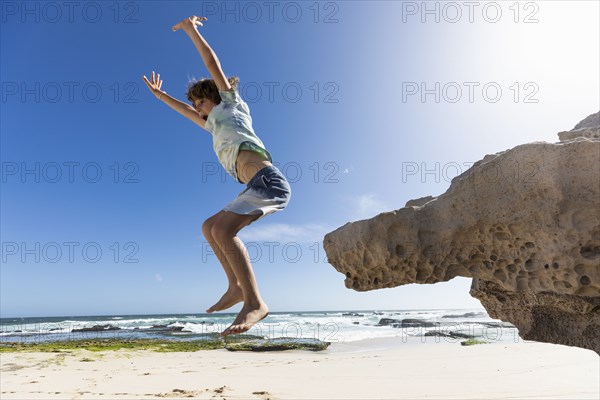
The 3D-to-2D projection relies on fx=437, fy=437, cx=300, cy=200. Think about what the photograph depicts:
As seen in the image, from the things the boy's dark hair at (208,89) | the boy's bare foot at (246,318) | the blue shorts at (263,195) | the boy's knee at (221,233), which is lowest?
the boy's bare foot at (246,318)

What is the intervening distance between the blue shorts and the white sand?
7.23 metres

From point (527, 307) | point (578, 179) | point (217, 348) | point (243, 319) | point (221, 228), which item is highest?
point (578, 179)

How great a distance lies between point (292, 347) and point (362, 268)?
14269 millimetres

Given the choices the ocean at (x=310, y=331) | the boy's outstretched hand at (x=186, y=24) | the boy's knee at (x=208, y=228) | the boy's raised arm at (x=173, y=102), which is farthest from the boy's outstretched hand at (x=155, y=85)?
the ocean at (x=310, y=331)

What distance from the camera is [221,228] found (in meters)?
2.56

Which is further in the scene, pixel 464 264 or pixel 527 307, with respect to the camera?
pixel 527 307

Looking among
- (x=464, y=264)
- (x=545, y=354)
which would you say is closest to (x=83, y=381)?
(x=464, y=264)

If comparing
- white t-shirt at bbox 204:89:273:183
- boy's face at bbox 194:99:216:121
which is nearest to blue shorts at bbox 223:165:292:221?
white t-shirt at bbox 204:89:273:183

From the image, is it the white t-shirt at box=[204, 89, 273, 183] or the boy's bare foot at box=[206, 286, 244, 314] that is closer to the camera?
the white t-shirt at box=[204, 89, 273, 183]

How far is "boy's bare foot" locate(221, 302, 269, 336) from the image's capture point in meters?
2.42

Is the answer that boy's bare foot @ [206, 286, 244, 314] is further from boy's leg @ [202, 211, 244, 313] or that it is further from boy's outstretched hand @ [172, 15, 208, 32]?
boy's outstretched hand @ [172, 15, 208, 32]

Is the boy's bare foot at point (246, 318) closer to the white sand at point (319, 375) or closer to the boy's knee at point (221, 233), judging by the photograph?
the boy's knee at point (221, 233)

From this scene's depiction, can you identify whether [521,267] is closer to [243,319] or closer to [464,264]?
[464,264]

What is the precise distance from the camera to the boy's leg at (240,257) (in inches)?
101
